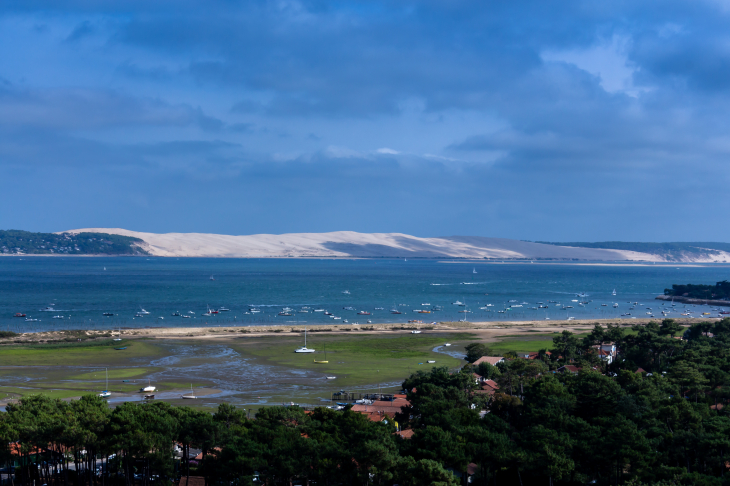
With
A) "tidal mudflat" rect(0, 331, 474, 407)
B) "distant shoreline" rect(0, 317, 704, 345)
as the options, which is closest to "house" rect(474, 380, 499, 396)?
"tidal mudflat" rect(0, 331, 474, 407)

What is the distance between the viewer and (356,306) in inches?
3428

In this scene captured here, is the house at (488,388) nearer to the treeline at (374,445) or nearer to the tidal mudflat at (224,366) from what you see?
the tidal mudflat at (224,366)

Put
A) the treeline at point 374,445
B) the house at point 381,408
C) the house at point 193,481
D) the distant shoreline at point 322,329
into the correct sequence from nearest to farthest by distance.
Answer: the treeline at point 374,445, the house at point 193,481, the house at point 381,408, the distant shoreline at point 322,329

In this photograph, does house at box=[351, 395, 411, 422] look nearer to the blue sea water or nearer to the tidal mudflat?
the tidal mudflat

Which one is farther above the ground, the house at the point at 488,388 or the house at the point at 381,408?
the house at the point at 488,388

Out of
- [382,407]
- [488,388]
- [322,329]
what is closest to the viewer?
[382,407]

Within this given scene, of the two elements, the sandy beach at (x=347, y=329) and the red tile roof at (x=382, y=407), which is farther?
the sandy beach at (x=347, y=329)

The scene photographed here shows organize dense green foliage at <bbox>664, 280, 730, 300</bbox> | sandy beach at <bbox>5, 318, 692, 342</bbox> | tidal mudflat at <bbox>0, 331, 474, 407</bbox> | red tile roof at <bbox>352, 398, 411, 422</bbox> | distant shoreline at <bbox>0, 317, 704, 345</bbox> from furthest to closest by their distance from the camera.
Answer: dense green foliage at <bbox>664, 280, 730, 300</bbox>, sandy beach at <bbox>5, 318, 692, 342</bbox>, distant shoreline at <bbox>0, 317, 704, 345</bbox>, tidal mudflat at <bbox>0, 331, 474, 407</bbox>, red tile roof at <bbox>352, 398, 411, 422</bbox>

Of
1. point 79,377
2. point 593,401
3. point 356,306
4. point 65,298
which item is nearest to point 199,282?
point 65,298

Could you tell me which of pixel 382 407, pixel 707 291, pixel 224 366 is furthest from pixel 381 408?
pixel 707 291

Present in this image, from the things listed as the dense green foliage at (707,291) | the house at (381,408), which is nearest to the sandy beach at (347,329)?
the house at (381,408)

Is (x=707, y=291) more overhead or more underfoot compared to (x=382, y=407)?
more overhead

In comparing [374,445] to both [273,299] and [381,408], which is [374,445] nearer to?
[381,408]

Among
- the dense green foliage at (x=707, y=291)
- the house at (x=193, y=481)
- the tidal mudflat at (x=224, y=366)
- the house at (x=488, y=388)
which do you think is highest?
the dense green foliage at (x=707, y=291)
